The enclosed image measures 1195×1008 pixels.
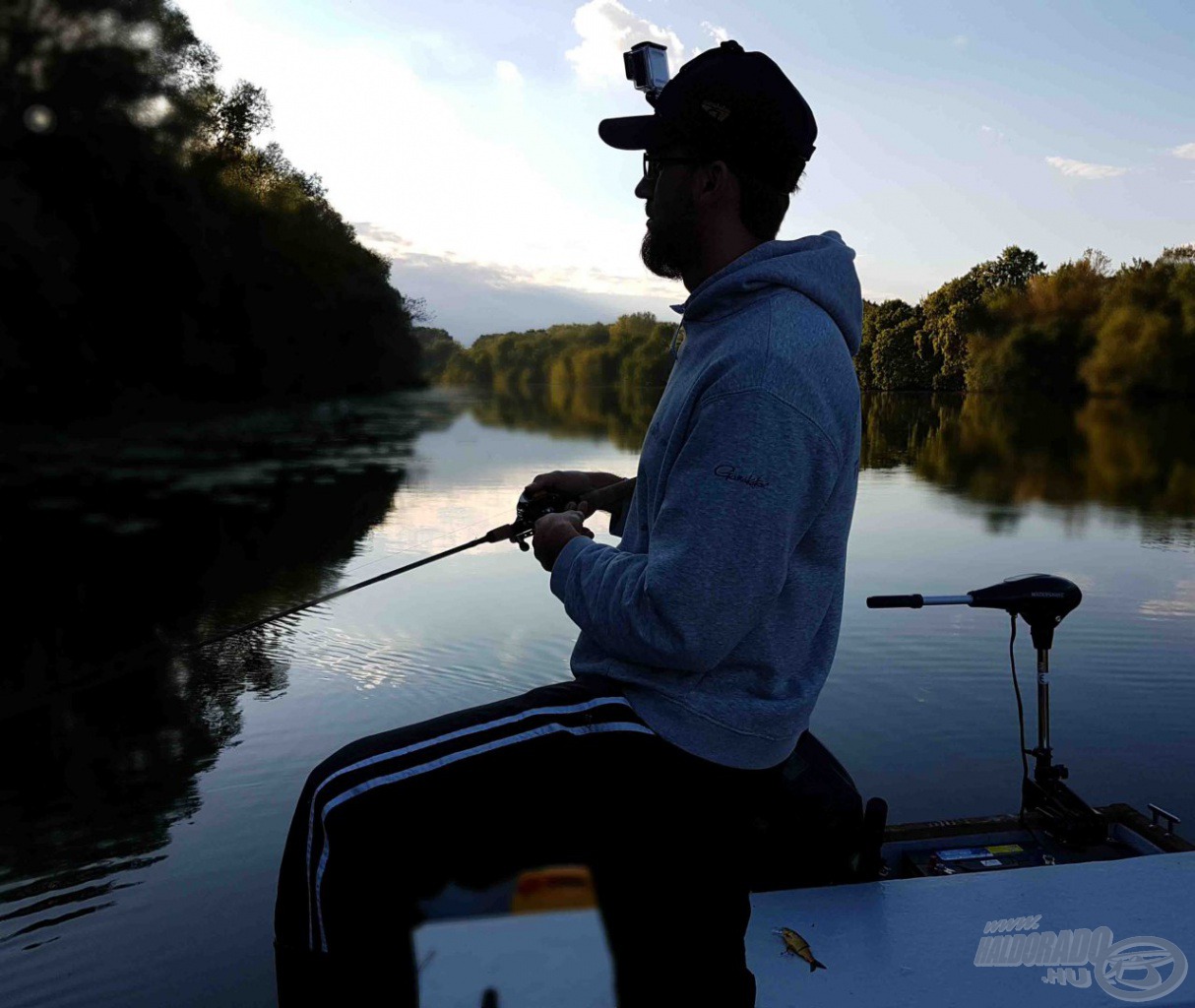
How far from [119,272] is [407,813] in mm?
34749

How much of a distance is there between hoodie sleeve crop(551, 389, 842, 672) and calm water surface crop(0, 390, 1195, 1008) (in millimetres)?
389

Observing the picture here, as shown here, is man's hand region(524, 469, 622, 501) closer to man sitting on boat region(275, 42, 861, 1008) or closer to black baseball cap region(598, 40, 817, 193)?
man sitting on boat region(275, 42, 861, 1008)

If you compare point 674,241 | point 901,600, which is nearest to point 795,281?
point 674,241

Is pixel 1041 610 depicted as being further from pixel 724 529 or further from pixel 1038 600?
pixel 724 529

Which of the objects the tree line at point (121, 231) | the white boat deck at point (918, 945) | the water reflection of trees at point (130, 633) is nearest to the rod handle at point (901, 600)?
the white boat deck at point (918, 945)

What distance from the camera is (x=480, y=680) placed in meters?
7.03

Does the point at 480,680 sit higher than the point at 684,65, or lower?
lower

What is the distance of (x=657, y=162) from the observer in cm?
210

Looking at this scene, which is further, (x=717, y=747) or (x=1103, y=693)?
(x=1103, y=693)

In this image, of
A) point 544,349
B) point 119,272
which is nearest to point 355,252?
point 544,349

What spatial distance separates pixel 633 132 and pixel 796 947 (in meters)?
1.77

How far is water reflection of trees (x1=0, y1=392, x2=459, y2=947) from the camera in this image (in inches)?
188

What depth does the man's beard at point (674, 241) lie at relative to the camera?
211 centimetres

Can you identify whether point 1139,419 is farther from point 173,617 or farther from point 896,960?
point 896,960
